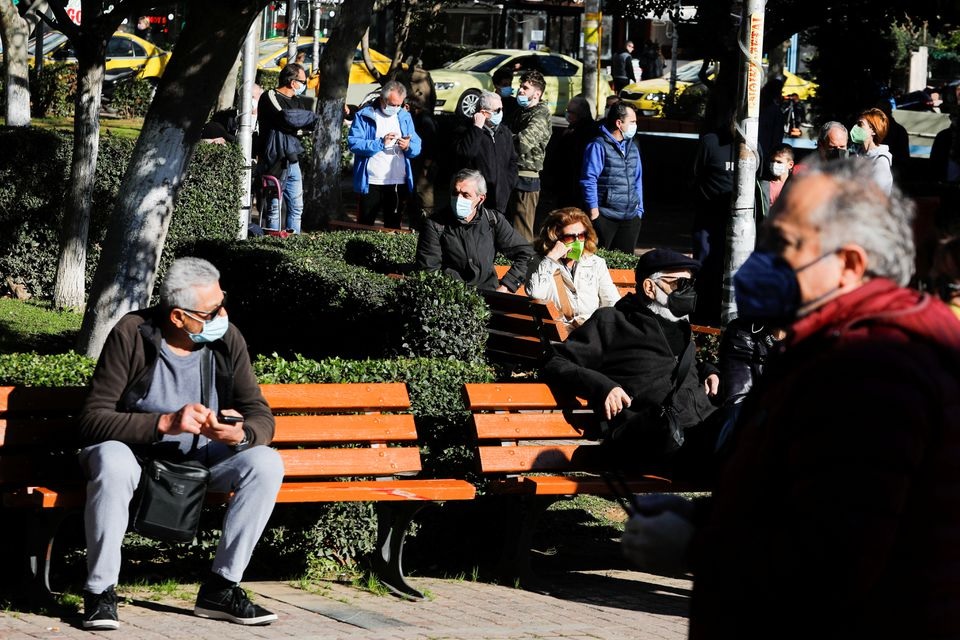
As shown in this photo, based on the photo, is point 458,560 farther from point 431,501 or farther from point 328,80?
point 328,80

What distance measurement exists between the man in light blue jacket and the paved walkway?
8.36 metres

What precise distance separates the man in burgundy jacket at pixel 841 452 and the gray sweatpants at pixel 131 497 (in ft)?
10.5

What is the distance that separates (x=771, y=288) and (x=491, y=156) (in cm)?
999

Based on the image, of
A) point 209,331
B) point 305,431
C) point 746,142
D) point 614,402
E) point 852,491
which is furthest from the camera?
point 746,142

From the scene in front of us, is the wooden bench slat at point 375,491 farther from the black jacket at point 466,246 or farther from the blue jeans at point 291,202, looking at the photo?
the blue jeans at point 291,202

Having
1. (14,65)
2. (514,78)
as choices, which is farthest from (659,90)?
(14,65)

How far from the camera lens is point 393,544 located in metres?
6.19

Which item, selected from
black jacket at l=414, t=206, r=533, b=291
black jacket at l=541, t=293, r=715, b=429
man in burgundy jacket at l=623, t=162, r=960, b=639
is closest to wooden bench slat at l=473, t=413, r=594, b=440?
black jacket at l=541, t=293, r=715, b=429

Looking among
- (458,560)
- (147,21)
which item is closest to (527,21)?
(147,21)

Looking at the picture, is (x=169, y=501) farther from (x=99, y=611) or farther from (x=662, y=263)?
(x=662, y=263)

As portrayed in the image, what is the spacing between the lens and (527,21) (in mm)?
47031

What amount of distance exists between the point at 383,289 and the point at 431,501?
373 cm

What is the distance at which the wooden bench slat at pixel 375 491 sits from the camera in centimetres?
597

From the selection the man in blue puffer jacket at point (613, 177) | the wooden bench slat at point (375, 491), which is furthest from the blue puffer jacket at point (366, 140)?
the wooden bench slat at point (375, 491)
